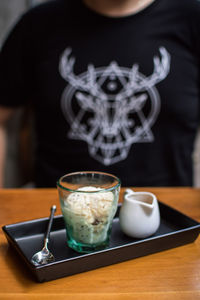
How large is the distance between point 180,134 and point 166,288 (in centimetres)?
107

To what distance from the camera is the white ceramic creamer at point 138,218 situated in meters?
0.76

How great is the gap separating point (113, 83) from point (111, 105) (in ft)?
0.32

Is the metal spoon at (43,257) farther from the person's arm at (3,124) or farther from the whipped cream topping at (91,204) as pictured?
the person's arm at (3,124)

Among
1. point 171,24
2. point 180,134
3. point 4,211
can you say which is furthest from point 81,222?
point 171,24

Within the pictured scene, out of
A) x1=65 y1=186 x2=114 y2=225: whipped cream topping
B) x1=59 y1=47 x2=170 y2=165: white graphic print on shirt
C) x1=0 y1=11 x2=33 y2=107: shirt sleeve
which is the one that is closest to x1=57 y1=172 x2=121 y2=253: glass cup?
x1=65 y1=186 x2=114 y2=225: whipped cream topping

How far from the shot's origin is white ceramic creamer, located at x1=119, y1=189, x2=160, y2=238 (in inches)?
30.1

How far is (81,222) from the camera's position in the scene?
27.7 inches

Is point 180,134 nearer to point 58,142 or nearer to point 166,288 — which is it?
point 58,142

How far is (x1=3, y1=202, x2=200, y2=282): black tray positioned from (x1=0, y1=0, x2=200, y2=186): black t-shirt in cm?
69

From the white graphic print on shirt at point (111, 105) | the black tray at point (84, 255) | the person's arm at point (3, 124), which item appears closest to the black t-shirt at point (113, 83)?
the white graphic print on shirt at point (111, 105)

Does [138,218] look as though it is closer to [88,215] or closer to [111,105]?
[88,215]

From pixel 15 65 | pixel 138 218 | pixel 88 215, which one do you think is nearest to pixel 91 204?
pixel 88 215

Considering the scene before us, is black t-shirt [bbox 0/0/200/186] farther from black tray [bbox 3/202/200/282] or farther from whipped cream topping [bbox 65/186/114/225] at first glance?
whipped cream topping [bbox 65/186/114/225]

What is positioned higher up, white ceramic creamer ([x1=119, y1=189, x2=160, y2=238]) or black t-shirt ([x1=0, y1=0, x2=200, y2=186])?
black t-shirt ([x1=0, y1=0, x2=200, y2=186])
